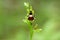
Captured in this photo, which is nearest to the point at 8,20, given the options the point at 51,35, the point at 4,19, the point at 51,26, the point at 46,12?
the point at 4,19

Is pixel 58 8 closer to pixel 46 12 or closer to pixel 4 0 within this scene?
pixel 46 12

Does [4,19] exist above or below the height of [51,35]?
above

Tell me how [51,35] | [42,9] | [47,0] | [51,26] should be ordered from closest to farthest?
[51,35] → [51,26] → [42,9] → [47,0]

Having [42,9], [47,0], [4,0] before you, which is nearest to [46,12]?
[42,9]

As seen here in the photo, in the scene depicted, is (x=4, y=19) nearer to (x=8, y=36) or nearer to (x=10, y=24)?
(x=10, y=24)

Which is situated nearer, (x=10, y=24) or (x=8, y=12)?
(x=10, y=24)

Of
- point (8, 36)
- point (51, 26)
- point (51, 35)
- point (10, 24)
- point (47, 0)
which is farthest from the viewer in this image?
point (47, 0)

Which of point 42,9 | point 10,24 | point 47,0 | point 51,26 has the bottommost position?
point 51,26
